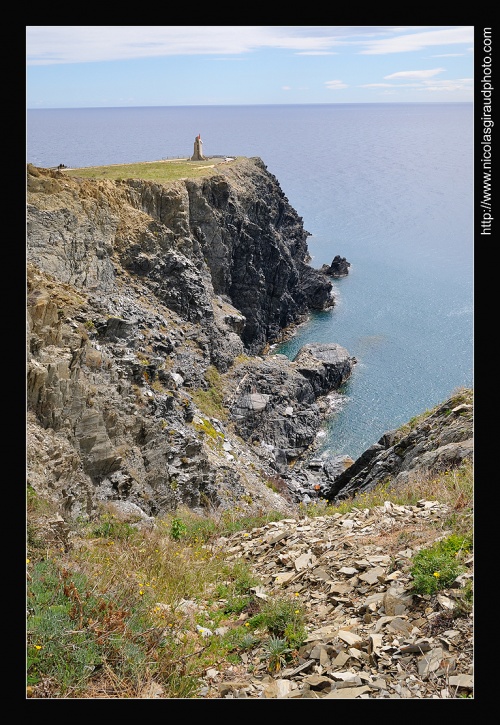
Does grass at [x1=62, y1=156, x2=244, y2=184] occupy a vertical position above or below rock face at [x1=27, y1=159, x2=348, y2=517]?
above

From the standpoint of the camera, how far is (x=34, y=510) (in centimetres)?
1209

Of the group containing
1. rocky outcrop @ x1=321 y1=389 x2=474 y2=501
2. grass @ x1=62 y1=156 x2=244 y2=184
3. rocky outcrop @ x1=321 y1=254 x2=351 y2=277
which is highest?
grass @ x1=62 y1=156 x2=244 y2=184

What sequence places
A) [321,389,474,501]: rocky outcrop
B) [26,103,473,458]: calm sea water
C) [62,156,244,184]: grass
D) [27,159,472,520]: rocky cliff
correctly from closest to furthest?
[321,389,474,501]: rocky outcrop, [27,159,472,520]: rocky cliff, [62,156,244,184]: grass, [26,103,473,458]: calm sea water

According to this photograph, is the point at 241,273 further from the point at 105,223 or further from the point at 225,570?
the point at 225,570

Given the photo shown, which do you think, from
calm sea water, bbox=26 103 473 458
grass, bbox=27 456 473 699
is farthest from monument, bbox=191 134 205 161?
grass, bbox=27 456 473 699

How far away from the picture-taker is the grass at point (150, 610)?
298 inches

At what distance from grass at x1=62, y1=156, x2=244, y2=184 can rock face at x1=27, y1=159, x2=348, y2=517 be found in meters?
1.57

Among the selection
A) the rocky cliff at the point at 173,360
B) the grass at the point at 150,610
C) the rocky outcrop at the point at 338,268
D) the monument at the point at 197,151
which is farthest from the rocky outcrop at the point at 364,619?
the rocky outcrop at the point at 338,268

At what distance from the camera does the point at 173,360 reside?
4191cm

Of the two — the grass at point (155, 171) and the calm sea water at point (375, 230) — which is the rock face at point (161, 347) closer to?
the grass at point (155, 171)

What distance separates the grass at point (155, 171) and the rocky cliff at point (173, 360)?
1631 millimetres

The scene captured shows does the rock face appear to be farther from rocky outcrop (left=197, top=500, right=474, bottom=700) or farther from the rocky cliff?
rocky outcrop (left=197, top=500, right=474, bottom=700)

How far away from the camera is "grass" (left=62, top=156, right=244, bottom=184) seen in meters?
49.0

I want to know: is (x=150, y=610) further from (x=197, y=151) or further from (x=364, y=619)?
(x=197, y=151)
